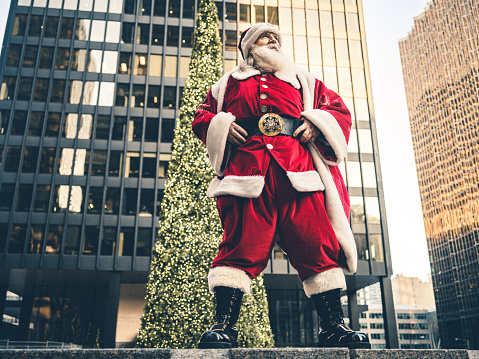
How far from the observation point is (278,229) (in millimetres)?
2777

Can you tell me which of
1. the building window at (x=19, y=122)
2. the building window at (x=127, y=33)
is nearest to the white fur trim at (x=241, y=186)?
the building window at (x=19, y=122)

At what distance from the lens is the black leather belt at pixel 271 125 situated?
2875mm

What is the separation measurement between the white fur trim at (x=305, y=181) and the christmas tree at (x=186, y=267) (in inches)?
257

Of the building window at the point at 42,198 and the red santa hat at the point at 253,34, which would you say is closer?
the red santa hat at the point at 253,34

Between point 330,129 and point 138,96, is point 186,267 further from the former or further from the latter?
point 138,96

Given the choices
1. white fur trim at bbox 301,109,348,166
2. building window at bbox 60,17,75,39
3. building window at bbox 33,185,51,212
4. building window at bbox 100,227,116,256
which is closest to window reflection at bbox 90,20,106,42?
building window at bbox 60,17,75,39

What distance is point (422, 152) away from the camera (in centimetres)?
9269

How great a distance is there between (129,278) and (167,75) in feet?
45.7

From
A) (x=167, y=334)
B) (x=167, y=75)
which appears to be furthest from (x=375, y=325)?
(x=167, y=334)

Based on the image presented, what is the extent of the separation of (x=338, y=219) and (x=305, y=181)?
0.35m

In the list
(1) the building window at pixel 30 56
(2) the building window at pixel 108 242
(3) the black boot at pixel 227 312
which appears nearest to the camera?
(3) the black boot at pixel 227 312

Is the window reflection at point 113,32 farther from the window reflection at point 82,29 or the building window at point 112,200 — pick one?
the building window at point 112,200

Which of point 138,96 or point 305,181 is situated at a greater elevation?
point 138,96

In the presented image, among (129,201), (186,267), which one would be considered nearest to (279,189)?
(186,267)
